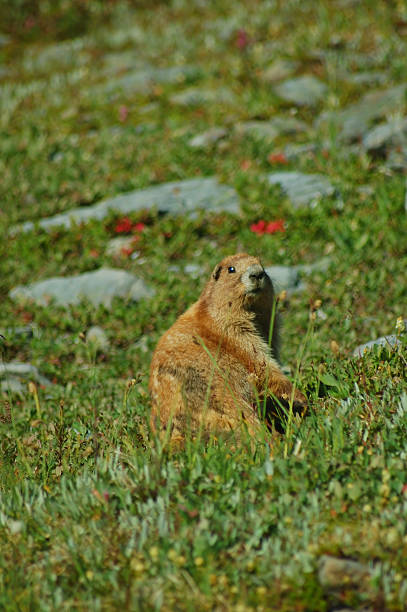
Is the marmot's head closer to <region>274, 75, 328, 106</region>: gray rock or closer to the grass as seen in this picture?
the grass

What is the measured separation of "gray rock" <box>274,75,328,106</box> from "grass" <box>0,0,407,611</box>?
31 centimetres

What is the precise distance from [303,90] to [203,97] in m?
2.31

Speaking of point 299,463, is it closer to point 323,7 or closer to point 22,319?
point 22,319

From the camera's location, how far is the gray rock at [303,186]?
10.9 metres

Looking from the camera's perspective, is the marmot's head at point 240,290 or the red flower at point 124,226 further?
the red flower at point 124,226

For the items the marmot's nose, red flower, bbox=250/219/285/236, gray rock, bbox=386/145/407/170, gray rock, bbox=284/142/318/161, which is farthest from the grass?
the marmot's nose

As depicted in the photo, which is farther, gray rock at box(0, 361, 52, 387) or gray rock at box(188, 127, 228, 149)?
gray rock at box(188, 127, 228, 149)

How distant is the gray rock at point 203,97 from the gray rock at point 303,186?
4.07 m

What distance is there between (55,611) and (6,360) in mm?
5896

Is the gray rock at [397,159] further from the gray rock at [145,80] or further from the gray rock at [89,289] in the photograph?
the gray rock at [145,80]

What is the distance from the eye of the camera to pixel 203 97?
15.4m

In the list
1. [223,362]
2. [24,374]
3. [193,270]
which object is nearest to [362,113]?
[193,270]

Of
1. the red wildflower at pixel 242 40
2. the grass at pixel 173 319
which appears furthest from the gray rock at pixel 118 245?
the red wildflower at pixel 242 40

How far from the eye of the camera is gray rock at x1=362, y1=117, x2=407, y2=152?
11.6 m
